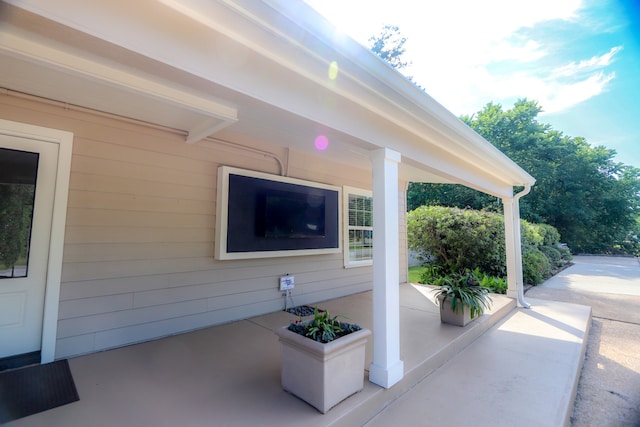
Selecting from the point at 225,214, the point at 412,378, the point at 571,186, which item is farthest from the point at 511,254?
the point at 571,186

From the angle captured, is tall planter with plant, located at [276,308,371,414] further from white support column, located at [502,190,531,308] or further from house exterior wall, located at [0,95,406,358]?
white support column, located at [502,190,531,308]

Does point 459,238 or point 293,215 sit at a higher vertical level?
point 293,215

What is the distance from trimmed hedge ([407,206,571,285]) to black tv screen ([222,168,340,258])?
4.49 metres

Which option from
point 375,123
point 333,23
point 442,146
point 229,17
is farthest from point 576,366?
point 229,17

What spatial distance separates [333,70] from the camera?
178 centimetres

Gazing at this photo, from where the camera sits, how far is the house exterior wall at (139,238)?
262 cm

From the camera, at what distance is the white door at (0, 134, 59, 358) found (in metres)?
2.34

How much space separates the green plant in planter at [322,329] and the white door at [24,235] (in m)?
2.26

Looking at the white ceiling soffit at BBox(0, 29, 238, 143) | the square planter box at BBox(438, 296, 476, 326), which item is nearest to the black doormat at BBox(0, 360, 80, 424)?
the white ceiling soffit at BBox(0, 29, 238, 143)

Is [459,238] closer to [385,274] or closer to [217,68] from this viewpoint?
[385,274]

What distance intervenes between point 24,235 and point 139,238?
84cm

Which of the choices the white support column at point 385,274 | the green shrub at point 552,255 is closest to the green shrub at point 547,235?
the green shrub at point 552,255

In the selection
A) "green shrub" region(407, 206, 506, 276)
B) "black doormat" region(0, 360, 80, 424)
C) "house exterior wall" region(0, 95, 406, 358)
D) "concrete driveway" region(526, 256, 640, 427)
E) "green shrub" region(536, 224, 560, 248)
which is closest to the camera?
"black doormat" region(0, 360, 80, 424)

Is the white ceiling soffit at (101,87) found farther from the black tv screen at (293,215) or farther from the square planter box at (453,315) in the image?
→ the square planter box at (453,315)
